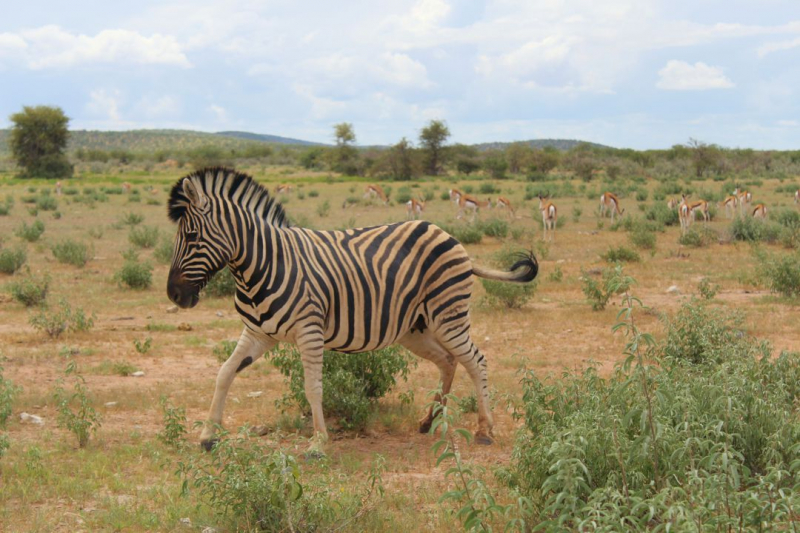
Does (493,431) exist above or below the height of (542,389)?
below

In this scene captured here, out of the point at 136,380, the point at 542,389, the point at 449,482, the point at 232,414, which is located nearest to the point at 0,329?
the point at 136,380

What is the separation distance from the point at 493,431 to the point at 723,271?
34.6 feet

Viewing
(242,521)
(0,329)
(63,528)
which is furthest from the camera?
(0,329)

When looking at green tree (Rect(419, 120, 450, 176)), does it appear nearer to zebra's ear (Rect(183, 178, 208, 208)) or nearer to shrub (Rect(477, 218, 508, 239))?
shrub (Rect(477, 218, 508, 239))

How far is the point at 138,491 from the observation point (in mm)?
5270

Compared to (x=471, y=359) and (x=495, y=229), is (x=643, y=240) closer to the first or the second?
(x=495, y=229)

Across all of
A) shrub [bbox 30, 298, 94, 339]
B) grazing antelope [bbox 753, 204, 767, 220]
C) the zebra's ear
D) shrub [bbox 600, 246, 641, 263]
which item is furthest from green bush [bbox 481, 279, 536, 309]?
grazing antelope [bbox 753, 204, 767, 220]

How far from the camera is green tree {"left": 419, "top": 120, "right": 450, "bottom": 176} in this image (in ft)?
197

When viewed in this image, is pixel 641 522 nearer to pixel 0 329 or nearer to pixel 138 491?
pixel 138 491

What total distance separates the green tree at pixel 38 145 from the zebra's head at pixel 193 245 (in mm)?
56261

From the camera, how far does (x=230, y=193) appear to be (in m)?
6.23

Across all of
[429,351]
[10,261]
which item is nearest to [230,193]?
[429,351]

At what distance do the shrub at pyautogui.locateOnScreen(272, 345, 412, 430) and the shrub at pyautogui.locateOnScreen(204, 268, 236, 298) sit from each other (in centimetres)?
633

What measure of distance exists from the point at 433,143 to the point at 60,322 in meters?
51.6
